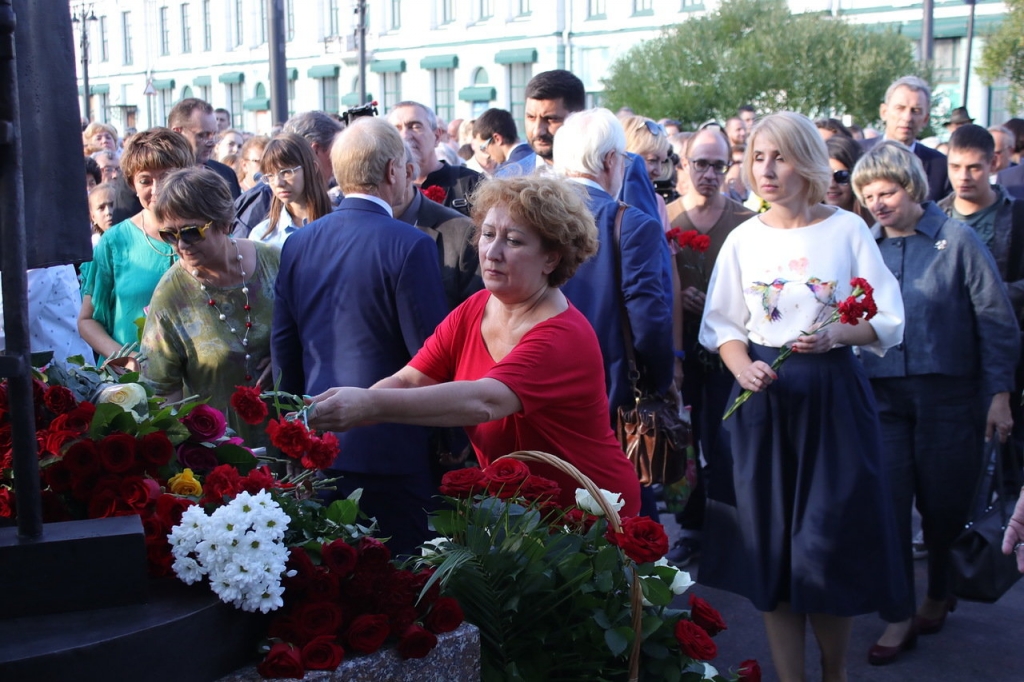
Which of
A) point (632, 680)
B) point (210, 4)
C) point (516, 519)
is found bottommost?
point (632, 680)

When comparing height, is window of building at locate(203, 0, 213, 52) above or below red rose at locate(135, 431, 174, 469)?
above

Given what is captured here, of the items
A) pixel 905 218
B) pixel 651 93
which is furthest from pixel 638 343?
pixel 651 93

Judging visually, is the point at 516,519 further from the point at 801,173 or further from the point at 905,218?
the point at 905,218

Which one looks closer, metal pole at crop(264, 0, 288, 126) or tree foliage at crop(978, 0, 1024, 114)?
metal pole at crop(264, 0, 288, 126)

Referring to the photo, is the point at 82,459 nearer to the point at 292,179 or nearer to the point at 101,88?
A: the point at 292,179

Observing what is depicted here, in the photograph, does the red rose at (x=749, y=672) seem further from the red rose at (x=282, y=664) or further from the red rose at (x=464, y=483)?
the red rose at (x=282, y=664)

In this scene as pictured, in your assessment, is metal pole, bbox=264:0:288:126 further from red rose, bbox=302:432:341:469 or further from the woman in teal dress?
red rose, bbox=302:432:341:469

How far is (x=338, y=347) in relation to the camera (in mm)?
4055

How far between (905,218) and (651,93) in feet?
98.2

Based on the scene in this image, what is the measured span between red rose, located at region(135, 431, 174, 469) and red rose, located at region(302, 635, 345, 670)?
46cm

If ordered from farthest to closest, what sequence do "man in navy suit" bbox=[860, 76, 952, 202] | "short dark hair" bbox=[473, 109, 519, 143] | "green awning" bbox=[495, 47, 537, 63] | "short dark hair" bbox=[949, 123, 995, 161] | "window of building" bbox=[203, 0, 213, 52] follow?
"window of building" bbox=[203, 0, 213, 52] → "green awning" bbox=[495, 47, 537, 63] → "short dark hair" bbox=[473, 109, 519, 143] → "man in navy suit" bbox=[860, 76, 952, 202] → "short dark hair" bbox=[949, 123, 995, 161]

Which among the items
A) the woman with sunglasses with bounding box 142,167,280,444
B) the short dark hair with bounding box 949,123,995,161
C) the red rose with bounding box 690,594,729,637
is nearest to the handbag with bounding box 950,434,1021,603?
the short dark hair with bounding box 949,123,995,161

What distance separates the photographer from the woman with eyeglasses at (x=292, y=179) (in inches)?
209

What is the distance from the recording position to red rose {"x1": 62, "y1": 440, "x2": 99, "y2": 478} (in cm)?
208
